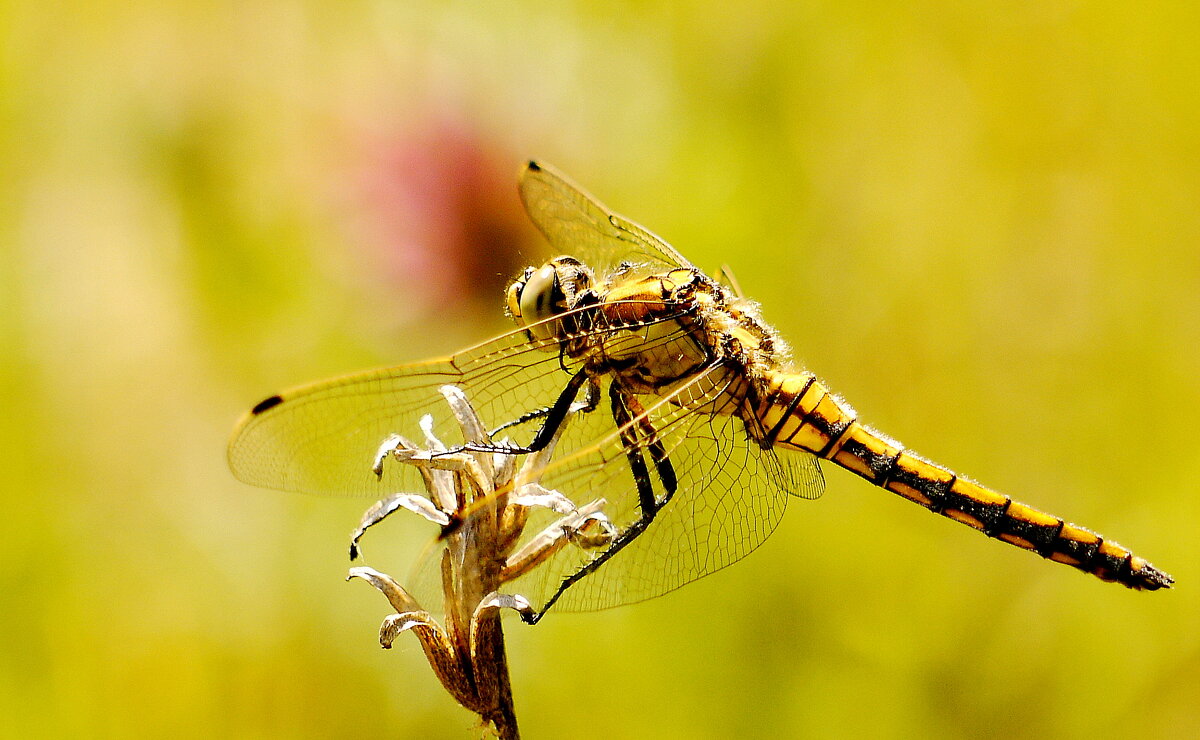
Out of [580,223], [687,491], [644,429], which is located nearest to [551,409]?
[644,429]

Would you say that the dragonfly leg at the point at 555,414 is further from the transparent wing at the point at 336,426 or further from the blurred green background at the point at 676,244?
the blurred green background at the point at 676,244

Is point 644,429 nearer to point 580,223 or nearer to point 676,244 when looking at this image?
point 580,223

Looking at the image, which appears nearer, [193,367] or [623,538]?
[623,538]

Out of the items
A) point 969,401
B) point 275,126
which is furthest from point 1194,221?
point 275,126

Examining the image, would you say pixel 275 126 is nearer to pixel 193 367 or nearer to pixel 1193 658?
pixel 193 367

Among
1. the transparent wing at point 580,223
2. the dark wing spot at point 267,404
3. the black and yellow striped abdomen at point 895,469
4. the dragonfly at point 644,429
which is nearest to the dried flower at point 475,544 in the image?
the dragonfly at point 644,429

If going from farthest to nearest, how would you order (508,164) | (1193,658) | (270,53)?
(270,53), (508,164), (1193,658)

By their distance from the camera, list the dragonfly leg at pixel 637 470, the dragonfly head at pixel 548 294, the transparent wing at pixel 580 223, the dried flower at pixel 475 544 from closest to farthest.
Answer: the dried flower at pixel 475 544, the dragonfly leg at pixel 637 470, the dragonfly head at pixel 548 294, the transparent wing at pixel 580 223
